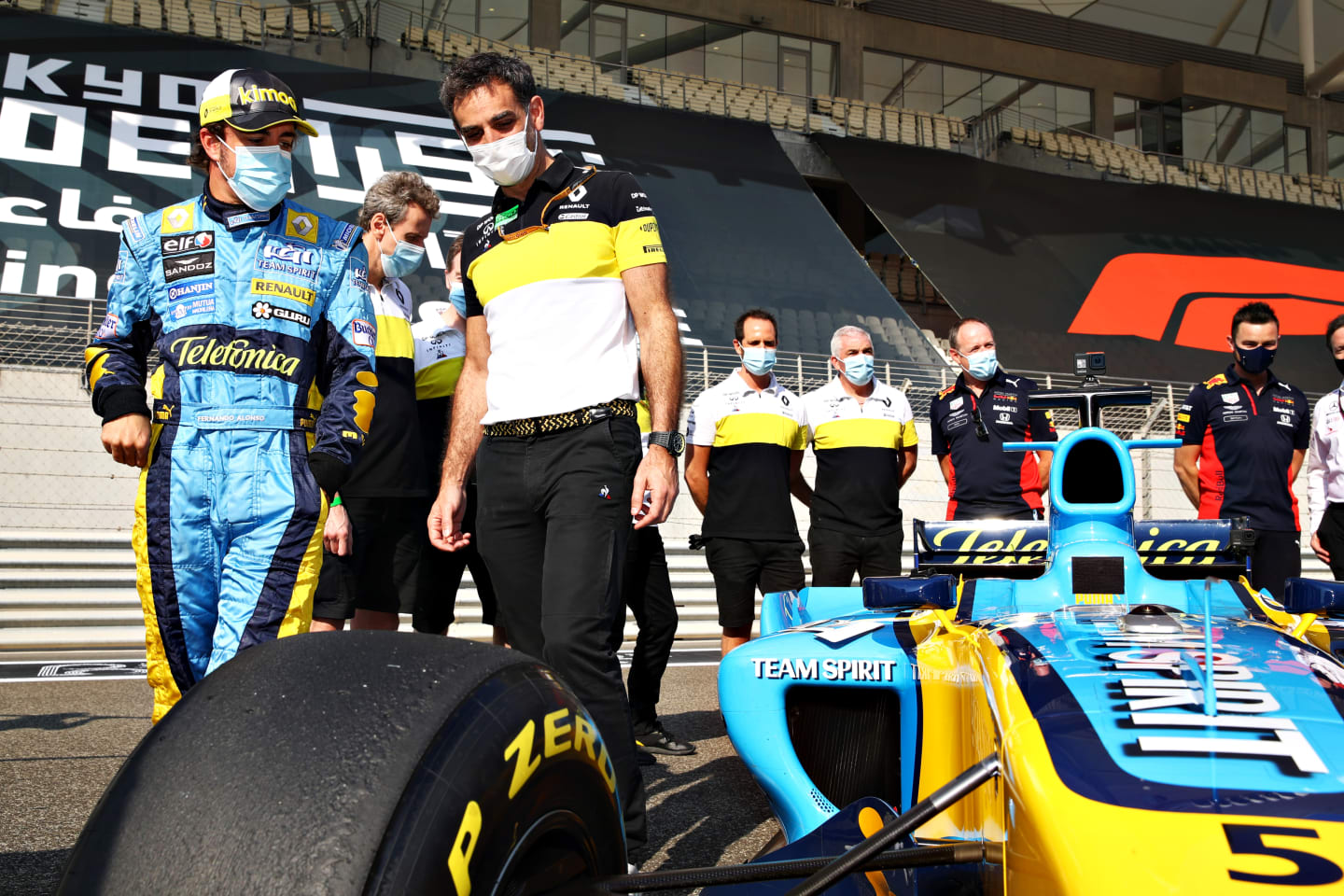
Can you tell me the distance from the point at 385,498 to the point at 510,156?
136cm

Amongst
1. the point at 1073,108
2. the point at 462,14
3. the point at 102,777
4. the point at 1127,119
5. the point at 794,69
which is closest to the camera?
the point at 102,777

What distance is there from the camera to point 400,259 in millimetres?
3857

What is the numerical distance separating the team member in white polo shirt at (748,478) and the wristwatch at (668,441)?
2.19 m

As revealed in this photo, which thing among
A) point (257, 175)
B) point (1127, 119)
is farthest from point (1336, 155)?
point (257, 175)

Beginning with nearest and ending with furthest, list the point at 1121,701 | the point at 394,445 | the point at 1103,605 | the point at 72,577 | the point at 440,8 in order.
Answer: the point at 1121,701
the point at 1103,605
the point at 394,445
the point at 72,577
the point at 440,8

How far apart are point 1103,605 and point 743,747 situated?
0.83 m

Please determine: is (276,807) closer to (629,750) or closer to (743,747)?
(629,750)

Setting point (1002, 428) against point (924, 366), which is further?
point (924, 366)

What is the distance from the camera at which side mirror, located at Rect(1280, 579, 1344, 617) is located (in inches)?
81.2

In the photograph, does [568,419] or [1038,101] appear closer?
[568,419]

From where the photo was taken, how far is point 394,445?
356 cm

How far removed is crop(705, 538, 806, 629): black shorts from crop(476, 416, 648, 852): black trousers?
216 cm

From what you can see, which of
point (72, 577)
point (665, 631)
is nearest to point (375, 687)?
point (665, 631)

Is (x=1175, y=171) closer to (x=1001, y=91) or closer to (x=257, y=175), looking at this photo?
(x=1001, y=91)
